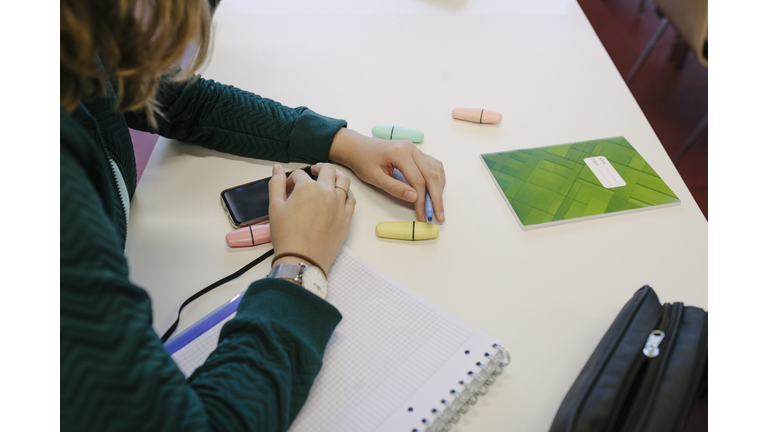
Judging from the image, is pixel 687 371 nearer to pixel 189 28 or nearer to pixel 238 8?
pixel 189 28

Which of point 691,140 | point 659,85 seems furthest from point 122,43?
point 659,85

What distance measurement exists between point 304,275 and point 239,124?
0.41m

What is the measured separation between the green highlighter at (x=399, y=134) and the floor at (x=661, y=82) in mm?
1292

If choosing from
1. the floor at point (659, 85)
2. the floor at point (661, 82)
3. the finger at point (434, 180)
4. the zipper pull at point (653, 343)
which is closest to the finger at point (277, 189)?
the finger at point (434, 180)

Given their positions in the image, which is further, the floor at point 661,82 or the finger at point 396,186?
the floor at point 661,82

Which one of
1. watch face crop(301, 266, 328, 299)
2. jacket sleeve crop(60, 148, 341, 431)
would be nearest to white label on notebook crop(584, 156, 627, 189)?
watch face crop(301, 266, 328, 299)

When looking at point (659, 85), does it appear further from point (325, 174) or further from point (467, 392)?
point (467, 392)

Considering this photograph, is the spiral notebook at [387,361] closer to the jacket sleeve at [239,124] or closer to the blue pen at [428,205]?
the blue pen at [428,205]

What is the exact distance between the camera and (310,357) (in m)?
0.55

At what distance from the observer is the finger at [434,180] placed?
778 mm

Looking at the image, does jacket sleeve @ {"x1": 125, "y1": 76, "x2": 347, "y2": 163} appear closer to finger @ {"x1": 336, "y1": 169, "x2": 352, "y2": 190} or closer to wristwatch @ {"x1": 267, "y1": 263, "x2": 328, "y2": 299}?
finger @ {"x1": 336, "y1": 169, "x2": 352, "y2": 190}

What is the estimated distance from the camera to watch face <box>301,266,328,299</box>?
0.63 meters

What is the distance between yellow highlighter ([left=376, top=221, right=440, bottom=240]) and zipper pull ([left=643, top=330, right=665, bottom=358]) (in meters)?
0.33

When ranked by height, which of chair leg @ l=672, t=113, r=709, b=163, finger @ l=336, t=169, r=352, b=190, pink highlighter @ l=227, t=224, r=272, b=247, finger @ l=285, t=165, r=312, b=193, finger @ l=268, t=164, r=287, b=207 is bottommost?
pink highlighter @ l=227, t=224, r=272, b=247
